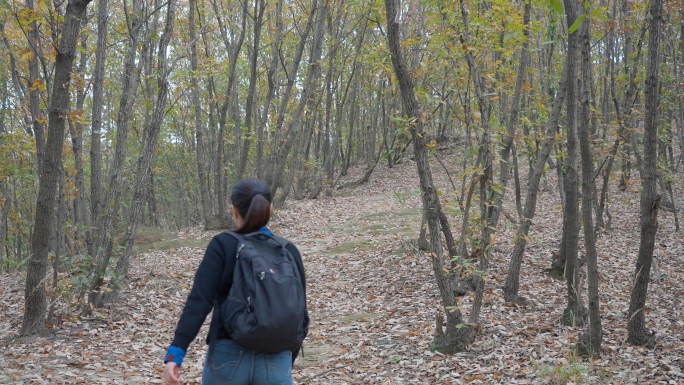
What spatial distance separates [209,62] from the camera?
11.9 m

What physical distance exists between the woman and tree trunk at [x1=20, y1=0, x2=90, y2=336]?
4.20 m

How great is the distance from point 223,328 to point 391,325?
5227mm

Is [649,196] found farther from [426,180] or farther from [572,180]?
[426,180]

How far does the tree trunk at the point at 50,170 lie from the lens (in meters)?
5.84

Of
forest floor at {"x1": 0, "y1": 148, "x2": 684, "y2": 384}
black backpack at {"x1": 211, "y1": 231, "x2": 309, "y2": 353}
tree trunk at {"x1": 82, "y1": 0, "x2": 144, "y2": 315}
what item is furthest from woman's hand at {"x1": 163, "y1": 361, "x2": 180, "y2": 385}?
tree trunk at {"x1": 82, "y1": 0, "x2": 144, "y2": 315}

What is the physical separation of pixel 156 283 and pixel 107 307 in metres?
1.45

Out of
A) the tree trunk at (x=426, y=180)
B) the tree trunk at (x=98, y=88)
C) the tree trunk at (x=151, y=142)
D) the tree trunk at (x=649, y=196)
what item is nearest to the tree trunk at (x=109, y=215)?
the tree trunk at (x=151, y=142)

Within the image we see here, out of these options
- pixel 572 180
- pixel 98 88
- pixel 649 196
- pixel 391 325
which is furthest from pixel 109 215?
pixel 649 196

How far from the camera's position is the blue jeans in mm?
2484

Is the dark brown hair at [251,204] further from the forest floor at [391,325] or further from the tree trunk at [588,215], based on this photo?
the tree trunk at [588,215]

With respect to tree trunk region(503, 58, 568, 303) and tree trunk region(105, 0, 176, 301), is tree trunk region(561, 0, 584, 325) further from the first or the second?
tree trunk region(105, 0, 176, 301)

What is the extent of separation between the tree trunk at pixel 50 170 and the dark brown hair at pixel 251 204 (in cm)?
410

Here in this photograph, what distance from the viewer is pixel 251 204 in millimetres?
2697

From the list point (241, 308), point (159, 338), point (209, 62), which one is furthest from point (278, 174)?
point (241, 308)
